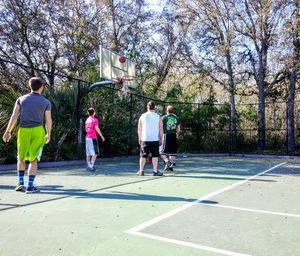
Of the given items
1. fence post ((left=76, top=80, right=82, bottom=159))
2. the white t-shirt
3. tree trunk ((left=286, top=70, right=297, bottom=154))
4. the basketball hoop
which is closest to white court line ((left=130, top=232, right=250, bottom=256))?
the white t-shirt

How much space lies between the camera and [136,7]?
26.8 metres

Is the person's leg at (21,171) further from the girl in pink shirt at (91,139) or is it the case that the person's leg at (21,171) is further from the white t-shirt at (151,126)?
the girl in pink shirt at (91,139)

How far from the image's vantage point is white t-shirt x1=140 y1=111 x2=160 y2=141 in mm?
9867

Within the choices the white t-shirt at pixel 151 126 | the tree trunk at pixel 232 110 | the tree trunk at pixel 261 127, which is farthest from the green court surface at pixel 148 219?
the tree trunk at pixel 261 127

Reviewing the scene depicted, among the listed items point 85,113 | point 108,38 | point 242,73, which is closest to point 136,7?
point 108,38

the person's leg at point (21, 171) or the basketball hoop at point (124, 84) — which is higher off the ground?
the basketball hoop at point (124, 84)

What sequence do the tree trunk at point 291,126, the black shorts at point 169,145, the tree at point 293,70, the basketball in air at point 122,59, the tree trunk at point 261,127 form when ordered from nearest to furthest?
the black shorts at point 169,145 → the basketball in air at point 122,59 → the tree at point 293,70 → the tree trunk at point 291,126 → the tree trunk at point 261,127

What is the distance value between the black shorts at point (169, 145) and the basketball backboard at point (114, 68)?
232 inches

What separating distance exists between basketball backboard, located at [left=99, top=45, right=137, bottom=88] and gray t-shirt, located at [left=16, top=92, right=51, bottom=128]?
9.68 m

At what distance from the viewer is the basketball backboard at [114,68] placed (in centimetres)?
1673

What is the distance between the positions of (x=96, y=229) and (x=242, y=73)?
23.5 metres

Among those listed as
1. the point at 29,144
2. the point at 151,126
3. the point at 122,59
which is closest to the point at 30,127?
the point at 29,144

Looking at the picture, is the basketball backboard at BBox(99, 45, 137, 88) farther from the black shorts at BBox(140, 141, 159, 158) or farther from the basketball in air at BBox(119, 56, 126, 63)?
the black shorts at BBox(140, 141, 159, 158)

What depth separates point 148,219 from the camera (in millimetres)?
4945
